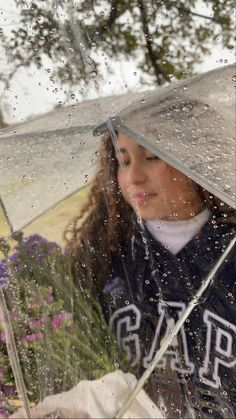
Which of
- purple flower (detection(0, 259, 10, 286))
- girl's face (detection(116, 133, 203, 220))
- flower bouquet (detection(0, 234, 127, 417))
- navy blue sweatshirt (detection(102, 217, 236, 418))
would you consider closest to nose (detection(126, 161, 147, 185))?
A: girl's face (detection(116, 133, 203, 220))

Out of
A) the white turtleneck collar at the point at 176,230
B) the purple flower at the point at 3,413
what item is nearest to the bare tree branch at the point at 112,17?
the white turtleneck collar at the point at 176,230

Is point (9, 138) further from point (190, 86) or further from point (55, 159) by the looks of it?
point (190, 86)

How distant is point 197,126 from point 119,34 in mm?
221

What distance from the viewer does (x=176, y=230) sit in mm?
1238

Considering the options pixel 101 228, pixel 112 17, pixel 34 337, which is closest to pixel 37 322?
pixel 34 337

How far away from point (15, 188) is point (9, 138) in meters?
0.10

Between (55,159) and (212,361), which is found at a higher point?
(55,159)

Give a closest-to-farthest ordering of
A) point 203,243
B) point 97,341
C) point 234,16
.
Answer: point 234,16
point 203,243
point 97,341

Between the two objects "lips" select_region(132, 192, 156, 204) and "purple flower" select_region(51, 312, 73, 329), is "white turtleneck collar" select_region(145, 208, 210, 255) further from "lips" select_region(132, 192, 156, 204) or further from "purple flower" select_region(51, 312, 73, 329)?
"purple flower" select_region(51, 312, 73, 329)

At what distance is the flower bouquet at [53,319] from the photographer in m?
1.34

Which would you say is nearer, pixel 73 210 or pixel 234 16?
pixel 234 16

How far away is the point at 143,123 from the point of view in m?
1.20

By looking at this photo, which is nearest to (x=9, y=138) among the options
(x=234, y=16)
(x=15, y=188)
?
(x=15, y=188)

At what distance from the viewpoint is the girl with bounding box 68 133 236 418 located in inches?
47.8
